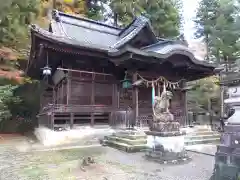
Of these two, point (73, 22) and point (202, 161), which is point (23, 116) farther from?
point (202, 161)

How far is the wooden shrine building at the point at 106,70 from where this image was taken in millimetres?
11422

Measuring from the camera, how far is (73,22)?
618 inches

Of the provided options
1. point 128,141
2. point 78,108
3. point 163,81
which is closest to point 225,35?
point 163,81

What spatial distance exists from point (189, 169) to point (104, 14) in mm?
26215

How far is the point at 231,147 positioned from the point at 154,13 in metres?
25.3

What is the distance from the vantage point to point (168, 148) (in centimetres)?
722

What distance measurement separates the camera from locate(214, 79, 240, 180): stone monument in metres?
4.08

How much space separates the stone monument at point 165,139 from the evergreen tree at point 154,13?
67.7 ft

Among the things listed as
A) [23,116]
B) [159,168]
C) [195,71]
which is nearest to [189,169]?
[159,168]

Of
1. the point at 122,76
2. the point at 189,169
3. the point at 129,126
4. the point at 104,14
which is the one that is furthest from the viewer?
the point at 104,14

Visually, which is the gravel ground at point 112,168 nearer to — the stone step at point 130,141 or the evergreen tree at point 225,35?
the stone step at point 130,141

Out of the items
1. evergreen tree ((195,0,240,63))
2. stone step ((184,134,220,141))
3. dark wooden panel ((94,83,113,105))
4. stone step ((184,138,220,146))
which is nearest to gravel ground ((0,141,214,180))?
stone step ((184,138,220,146))

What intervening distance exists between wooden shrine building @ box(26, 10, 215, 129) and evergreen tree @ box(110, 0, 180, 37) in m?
11.7

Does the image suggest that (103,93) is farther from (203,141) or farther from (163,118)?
(163,118)
